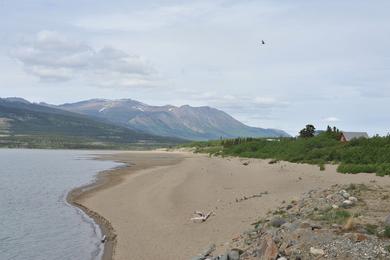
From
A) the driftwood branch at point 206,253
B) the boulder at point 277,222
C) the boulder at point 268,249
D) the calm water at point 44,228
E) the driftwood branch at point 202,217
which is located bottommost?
the calm water at point 44,228

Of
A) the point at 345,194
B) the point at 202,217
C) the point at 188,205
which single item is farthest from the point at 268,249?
the point at 188,205

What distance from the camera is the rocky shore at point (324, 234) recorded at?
540 inches

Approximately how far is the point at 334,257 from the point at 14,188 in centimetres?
3771

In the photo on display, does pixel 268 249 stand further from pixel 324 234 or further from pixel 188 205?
pixel 188 205

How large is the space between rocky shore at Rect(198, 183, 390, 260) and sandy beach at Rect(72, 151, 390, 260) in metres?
2.11

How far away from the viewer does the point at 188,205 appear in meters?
29.2

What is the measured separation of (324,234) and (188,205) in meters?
15.1

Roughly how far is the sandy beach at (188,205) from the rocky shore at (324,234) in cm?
211

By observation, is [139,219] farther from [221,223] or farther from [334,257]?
[334,257]

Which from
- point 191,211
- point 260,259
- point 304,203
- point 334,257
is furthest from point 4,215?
point 334,257

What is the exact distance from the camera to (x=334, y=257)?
13430mm

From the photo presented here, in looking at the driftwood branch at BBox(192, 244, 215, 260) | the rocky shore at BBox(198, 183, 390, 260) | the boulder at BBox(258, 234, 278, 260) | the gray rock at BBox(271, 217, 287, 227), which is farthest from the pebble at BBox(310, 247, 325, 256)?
the driftwood branch at BBox(192, 244, 215, 260)

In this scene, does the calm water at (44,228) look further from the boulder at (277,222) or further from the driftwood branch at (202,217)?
the boulder at (277,222)

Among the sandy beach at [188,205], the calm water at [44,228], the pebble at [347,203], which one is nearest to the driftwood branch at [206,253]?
the sandy beach at [188,205]
